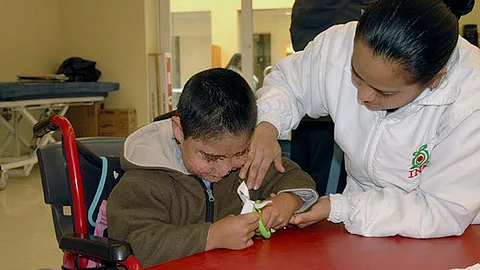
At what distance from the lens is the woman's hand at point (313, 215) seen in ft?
4.13

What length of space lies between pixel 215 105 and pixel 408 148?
43 cm

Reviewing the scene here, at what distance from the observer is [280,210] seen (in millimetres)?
1254

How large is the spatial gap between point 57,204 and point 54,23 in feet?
19.6

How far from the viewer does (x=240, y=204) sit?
1.40 meters

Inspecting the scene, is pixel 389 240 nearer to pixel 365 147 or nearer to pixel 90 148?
pixel 365 147

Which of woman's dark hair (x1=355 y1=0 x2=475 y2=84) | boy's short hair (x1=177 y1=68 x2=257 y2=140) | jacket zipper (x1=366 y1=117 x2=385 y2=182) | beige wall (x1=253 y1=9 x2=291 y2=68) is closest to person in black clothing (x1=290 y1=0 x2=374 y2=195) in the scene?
jacket zipper (x1=366 y1=117 x2=385 y2=182)

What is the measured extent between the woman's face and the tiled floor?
7.34 feet

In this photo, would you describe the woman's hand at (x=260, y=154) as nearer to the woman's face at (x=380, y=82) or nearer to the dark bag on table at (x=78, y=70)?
the woman's face at (x=380, y=82)

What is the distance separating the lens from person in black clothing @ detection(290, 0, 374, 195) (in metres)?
1.97

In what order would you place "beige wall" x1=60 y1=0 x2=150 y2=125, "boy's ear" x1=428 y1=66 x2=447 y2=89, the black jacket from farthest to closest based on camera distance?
"beige wall" x1=60 y1=0 x2=150 y2=125 → the black jacket → "boy's ear" x1=428 y1=66 x2=447 y2=89

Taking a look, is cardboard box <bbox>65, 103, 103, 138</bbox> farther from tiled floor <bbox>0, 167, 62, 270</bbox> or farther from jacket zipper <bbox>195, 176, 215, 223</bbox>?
jacket zipper <bbox>195, 176, 215, 223</bbox>

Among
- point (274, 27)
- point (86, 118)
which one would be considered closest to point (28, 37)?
point (86, 118)

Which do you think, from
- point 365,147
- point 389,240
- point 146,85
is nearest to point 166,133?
point 365,147

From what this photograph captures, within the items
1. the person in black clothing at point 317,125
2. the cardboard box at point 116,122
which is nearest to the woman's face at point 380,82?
the person in black clothing at point 317,125
